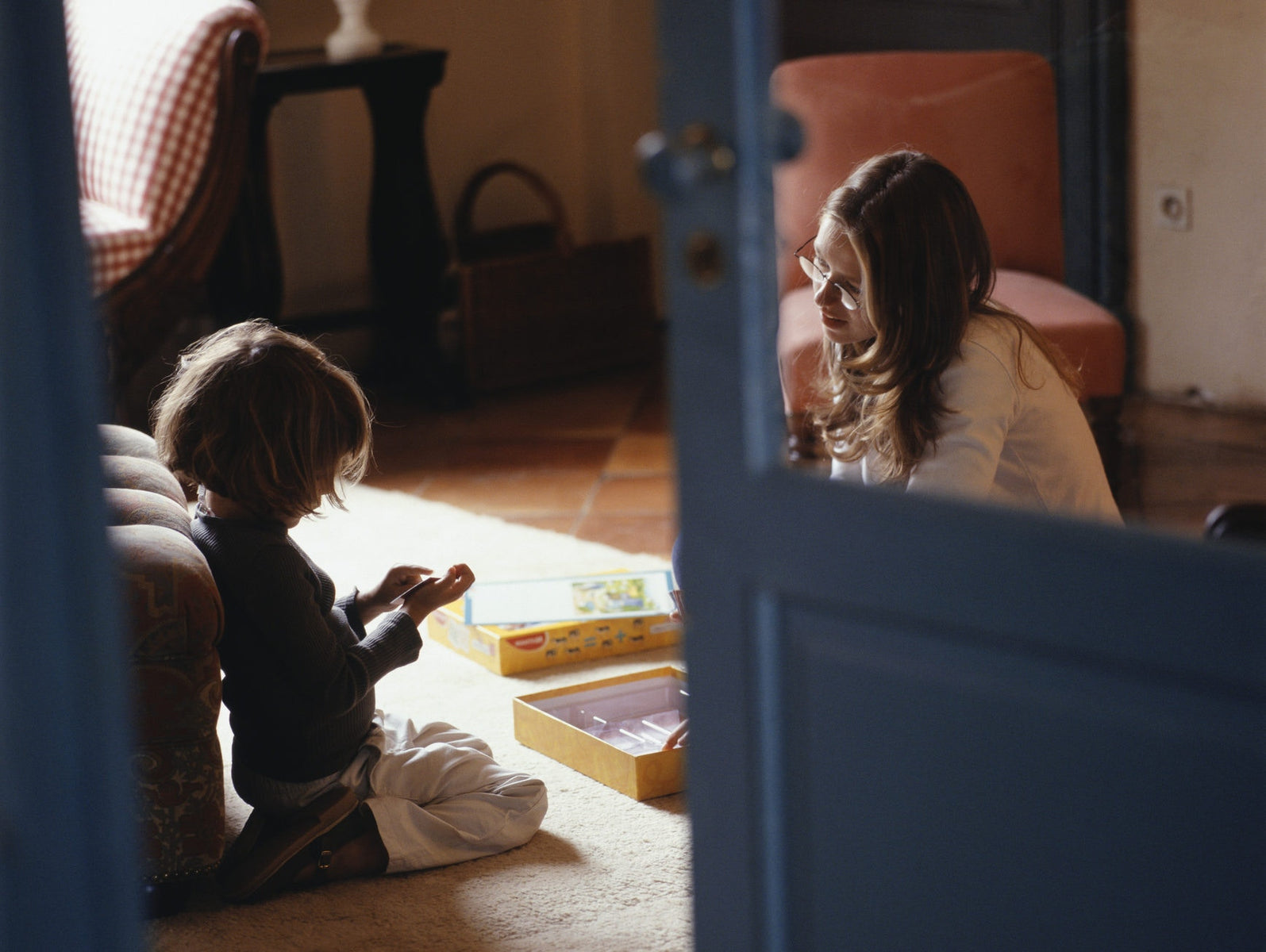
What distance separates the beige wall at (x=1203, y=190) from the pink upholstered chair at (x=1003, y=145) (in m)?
0.26

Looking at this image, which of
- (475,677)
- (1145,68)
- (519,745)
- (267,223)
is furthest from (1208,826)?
(267,223)

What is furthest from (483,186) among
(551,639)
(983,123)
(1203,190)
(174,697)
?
(174,697)

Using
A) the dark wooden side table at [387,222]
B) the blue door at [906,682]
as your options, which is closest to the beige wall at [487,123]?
the dark wooden side table at [387,222]

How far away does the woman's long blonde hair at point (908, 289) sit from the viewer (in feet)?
5.59

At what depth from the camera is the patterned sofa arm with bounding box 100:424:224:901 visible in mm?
1545

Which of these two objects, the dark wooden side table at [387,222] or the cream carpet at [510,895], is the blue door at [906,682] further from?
the dark wooden side table at [387,222]

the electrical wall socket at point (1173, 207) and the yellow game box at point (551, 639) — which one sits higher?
the electrical wall socket at point (1173, 207)

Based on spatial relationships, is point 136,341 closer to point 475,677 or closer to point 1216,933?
point 475,677

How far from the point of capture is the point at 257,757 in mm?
1705

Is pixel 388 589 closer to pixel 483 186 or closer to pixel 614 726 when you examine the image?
pixel 614 726

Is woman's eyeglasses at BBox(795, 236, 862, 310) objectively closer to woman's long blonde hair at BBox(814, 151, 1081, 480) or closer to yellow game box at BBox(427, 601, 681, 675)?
woman's long blonde hair at BBox(814, 151, 1081, 480)

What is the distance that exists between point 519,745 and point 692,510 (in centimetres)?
103

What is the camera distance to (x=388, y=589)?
1.89 meters

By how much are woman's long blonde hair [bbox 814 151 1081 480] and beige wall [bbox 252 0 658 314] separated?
8.79 feet
